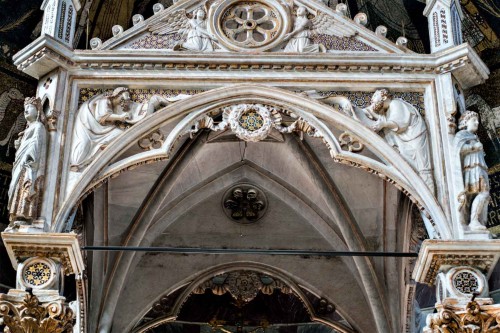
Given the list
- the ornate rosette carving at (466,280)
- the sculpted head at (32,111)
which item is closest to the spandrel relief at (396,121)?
the ornate rosette carving at (466,280)

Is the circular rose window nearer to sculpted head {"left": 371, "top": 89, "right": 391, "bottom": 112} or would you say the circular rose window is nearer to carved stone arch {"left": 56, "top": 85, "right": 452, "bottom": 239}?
carved stone arch {"left": 56, "top": 85, "right": 452, "bottom": 239}

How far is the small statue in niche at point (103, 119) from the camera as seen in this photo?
14398mm

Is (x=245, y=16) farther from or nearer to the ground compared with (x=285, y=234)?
farther from the ground

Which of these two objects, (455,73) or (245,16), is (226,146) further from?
(455,73)

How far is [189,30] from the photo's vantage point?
50.6 ft

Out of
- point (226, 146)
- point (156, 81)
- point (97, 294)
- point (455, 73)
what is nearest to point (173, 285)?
point (97, 294)

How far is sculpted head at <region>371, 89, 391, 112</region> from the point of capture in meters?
14.8

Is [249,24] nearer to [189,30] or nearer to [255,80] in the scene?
[189,30]

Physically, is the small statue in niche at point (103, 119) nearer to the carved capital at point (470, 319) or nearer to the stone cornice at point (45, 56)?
the stone cornice at point (45, 56)

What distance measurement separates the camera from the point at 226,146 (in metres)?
17.3

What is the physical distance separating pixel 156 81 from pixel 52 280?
2.88 metres

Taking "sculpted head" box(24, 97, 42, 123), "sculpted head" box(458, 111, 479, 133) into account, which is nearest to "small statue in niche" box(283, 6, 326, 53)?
"sculpted head" box(458, 111, 479, 133)

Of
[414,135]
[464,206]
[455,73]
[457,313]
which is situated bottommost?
[457,313]

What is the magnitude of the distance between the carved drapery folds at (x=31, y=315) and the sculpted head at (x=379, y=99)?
14.6 feet
